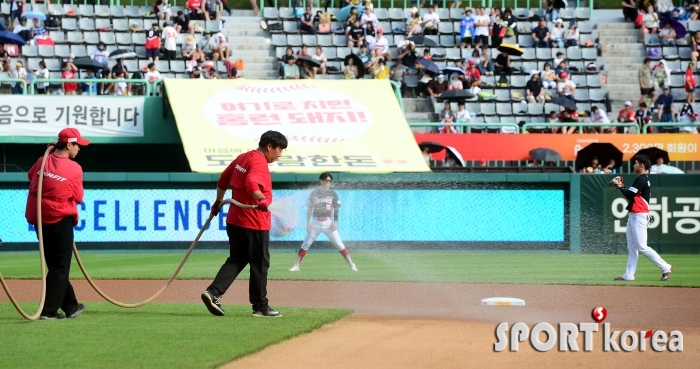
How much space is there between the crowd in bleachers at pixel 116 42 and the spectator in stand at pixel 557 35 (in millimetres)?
9837

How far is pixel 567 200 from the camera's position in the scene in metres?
24.9

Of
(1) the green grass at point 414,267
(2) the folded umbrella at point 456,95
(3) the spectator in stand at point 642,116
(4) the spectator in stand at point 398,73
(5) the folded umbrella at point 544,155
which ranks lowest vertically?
(1) the green grass at point 414,267

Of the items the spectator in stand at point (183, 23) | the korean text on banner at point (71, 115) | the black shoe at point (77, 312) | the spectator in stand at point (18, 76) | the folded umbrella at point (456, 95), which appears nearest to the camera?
the black shoe at point (77, 312)

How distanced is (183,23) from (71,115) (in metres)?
6.85

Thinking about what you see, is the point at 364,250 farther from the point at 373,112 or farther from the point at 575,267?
the point at 575,267

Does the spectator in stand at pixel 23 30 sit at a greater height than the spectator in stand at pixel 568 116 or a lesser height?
greater

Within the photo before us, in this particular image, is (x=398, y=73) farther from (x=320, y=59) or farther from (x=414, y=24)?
(x=414, y=24)

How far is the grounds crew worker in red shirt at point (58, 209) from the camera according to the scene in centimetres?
1108

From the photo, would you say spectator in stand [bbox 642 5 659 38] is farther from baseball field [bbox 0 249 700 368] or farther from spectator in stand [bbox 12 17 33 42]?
spectator in stand [bbox 12 17 33 42]

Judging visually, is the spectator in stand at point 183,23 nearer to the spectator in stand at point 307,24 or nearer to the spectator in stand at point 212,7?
the spectator in stand at point 212,7

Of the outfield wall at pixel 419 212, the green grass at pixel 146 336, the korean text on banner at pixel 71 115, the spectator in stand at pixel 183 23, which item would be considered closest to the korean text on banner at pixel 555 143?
the outfield wall at pixel 419 212

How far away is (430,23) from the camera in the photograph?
3316 cm

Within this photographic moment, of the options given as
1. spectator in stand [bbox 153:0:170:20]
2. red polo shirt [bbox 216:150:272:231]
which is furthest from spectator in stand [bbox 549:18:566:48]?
red polo shirt [bbox 216:150:272:231]

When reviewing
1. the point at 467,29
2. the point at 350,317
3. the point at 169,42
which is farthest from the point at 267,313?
the point at 467,29
